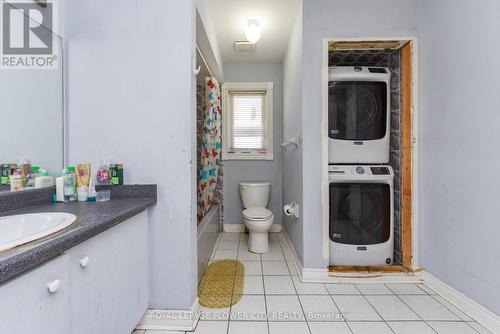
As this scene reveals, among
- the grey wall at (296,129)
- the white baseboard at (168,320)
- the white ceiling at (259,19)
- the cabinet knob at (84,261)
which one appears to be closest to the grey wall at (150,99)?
the white baseboard at (168,320)

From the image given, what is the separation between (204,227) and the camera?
216 centimetres

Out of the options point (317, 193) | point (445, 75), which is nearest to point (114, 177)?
point (317, 193)

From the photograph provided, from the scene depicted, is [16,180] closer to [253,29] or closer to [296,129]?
[296,129]

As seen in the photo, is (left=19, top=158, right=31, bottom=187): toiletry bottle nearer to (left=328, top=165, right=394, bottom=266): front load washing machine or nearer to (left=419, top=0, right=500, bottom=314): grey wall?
(left=328, top=165, right=394, bottom=266): front load washing machine

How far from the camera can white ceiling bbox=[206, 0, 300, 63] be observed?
6.91 ft

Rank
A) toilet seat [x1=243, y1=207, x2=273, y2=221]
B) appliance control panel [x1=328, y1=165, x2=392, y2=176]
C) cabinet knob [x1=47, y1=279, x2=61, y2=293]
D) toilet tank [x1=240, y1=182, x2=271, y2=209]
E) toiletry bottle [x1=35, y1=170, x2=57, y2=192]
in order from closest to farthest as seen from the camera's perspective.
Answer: cabinet knob [x1=47, y1=279, x2=61, y2=293] < toiletry bottle [x1=35, y1=170, x2=57, y2=192] < appliance control panel [x1=328, y1=165, x2=392, y2=176] < toilet seat [x1=243, y1=207, x2=273, y2=221] < toilet tank [x1=240, y1=182, x2=271, y2=209]

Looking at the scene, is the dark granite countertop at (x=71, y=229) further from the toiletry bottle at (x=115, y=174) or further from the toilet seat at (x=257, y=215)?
the toilet seat at (x=257, y=215)

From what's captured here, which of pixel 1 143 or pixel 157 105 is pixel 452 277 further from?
pixel 1 143

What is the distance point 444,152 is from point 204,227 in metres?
1.94

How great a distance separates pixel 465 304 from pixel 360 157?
1179 mm

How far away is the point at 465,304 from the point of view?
1.54 meters

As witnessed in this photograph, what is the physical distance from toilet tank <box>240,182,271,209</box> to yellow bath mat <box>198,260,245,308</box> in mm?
903

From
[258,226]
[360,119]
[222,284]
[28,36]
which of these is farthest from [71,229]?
[360,119]

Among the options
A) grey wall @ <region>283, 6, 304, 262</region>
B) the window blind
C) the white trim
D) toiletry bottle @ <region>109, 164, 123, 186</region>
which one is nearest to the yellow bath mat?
grey wall @ <region>283, 6, 304, 262</region>
